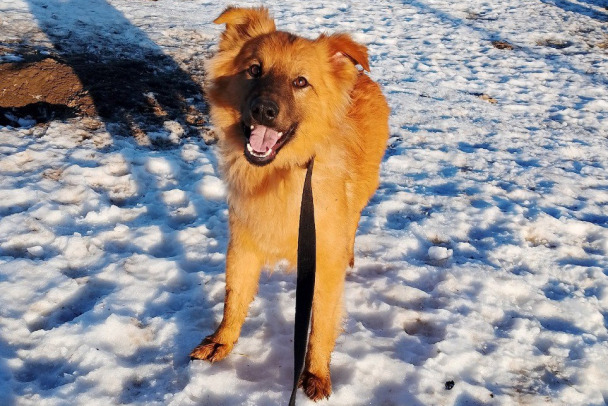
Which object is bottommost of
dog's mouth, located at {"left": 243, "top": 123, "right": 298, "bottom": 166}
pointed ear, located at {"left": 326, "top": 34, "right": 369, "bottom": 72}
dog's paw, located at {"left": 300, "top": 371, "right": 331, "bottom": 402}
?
dog's paw, located at {"left": 300, "top": 371, "right": 331, "bottom": 402}

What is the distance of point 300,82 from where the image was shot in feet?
8.55

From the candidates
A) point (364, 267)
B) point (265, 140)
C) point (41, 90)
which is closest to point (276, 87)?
point (265, 140)

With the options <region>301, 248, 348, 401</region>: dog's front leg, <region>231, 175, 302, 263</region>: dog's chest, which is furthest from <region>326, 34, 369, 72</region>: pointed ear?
<region>301, 248, 348, 401</region>: dog's front leg

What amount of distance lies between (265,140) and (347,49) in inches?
28.7

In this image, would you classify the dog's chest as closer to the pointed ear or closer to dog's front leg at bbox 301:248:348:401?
dog's front leg at bbox 301:248:348:401

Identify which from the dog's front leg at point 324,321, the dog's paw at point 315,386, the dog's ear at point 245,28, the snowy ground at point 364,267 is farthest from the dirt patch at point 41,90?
the dog's paw at point 315,386

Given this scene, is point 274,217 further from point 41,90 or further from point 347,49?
point 41,90

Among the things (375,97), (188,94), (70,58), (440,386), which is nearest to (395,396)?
(440,386)

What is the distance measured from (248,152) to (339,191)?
0.55 meters

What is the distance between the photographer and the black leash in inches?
78.7

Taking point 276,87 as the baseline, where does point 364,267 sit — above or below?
below

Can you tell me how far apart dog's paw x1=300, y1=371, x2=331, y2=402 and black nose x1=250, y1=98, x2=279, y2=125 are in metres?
1.41

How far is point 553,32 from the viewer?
9.52 metres

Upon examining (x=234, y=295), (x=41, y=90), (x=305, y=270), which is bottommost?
(x=234, y=295)
